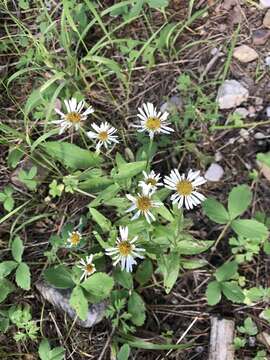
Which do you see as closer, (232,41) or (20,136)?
(20,136)

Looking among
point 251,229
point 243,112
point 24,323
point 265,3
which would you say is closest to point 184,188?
point 251,229

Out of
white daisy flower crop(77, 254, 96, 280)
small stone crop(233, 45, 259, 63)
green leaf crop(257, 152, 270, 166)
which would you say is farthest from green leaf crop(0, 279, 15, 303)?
small stone crop(233, 45, 259, 63)

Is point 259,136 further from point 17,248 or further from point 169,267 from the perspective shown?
point 17,248

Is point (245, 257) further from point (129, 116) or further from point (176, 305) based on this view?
point (129, 116)

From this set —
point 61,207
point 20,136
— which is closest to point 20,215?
point 61,207

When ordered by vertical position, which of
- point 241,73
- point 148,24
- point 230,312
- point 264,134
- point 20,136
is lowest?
point 230,312

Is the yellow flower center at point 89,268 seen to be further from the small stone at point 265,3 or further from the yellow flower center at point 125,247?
the small stone at point 265,3
